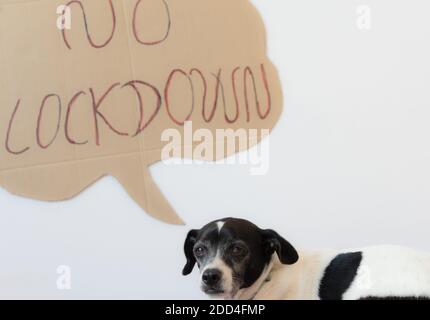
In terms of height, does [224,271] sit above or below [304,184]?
below

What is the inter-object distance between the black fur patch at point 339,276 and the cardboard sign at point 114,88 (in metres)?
0.35

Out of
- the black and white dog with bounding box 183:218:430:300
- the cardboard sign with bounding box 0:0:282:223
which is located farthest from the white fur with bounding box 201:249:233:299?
the cardboard sign with bounding box 0:0:282:223

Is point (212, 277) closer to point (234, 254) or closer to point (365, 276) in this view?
point (234, 254)

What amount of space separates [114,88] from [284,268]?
57cm

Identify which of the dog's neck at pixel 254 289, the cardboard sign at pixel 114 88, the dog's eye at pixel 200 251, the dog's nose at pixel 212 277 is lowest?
the dog's neck at pixel 254 289

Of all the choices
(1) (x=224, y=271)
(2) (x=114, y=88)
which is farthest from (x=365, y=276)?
(2) (x=114, y=88)

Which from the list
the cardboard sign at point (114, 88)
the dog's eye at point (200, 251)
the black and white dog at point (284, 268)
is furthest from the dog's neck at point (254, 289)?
the cardboard sign at point (114, 88)

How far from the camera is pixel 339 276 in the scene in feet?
3.67

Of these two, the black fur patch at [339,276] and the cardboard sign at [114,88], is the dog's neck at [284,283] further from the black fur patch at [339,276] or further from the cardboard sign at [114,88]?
the cardboard sign at [114,88]

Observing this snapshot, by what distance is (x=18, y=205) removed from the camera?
1321 millimetres

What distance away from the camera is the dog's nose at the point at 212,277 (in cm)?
108

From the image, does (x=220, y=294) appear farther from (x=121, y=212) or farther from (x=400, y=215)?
(x=400, y=215)
